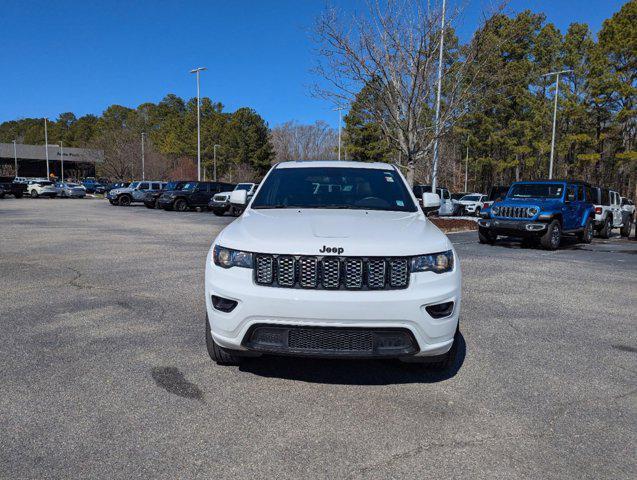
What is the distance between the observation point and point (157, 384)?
143 inches

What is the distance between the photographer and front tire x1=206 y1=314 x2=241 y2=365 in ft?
12.4

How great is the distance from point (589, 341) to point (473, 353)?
141 centimetres

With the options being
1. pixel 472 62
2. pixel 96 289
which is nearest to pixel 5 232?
pixel 96 289

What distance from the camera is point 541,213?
12570 mm

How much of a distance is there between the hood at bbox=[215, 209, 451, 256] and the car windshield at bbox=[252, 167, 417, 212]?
46cm

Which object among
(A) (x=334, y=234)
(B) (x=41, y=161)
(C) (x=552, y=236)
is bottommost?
(C) (x=552, y=236)

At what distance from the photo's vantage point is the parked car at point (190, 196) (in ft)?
A: 94.7

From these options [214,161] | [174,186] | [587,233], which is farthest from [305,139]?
[587,233]

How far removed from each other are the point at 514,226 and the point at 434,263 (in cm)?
1037

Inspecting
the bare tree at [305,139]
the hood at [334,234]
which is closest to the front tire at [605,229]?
the hood at [334,234]

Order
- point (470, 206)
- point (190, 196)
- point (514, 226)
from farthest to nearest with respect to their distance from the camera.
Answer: point (470, 206) < point (190, 196) < point (514, 226)

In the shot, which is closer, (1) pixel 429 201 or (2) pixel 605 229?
(1) pixel 429 201

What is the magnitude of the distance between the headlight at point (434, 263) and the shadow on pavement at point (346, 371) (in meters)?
0.72

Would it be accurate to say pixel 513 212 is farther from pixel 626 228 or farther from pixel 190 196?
pixel 190 196
